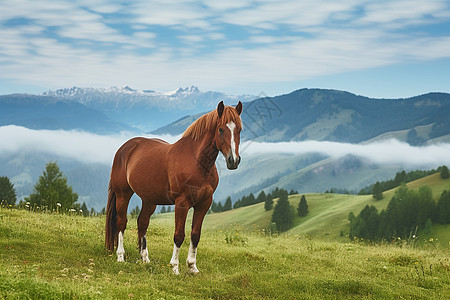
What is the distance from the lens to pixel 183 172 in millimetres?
8633

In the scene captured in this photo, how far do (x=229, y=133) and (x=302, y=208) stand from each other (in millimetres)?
124929

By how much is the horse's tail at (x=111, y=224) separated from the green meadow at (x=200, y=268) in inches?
10.7

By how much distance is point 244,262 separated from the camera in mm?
10461

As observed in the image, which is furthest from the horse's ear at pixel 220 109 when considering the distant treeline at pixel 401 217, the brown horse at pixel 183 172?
the distant treeline at pixel 401 217

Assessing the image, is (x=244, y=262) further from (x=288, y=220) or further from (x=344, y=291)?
(x=288, y=220)

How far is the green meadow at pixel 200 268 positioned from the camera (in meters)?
6.88

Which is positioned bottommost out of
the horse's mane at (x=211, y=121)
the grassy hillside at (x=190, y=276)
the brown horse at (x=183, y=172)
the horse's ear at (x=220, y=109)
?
the grassy hillside at (x=190, y=276)

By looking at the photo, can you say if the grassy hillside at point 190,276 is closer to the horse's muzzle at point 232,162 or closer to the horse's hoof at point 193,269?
the horse's hoof at point 193,269

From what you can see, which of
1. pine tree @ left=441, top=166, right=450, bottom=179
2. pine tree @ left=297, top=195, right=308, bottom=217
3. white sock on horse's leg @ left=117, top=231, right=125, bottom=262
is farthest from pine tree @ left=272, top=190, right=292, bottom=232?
white sock on horse's leg @ left=117, top=231, right=125, bottom=262

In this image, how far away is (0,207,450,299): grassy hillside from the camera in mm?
6812

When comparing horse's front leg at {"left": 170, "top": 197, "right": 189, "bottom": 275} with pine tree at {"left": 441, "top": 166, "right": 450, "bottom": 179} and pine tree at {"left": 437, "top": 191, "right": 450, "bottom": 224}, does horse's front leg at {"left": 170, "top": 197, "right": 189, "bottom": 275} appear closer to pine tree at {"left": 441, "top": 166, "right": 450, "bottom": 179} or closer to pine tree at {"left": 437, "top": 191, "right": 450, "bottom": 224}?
pine tree at {"left": 437, "top": 191, "right": 450, "bottom": 224}

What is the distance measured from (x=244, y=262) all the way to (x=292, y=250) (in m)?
2.79

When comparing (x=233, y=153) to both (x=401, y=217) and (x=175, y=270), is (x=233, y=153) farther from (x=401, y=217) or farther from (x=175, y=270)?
(x=401, y=217)

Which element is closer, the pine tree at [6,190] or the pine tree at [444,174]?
the pine tree at [6,190]
